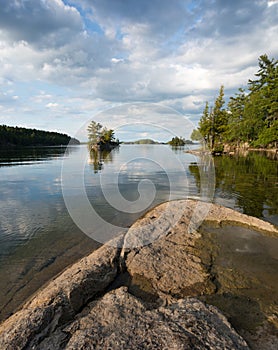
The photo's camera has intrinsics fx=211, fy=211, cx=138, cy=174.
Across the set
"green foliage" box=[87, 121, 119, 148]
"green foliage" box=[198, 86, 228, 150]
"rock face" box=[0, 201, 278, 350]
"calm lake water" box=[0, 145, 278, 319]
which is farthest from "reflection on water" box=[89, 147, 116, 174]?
"green foliage" box=[198, 86, 228, 150]

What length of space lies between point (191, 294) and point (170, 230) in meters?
2.85

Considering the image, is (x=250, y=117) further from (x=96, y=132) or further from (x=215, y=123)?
(x=96, y=132)

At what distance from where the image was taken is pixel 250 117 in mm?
57281

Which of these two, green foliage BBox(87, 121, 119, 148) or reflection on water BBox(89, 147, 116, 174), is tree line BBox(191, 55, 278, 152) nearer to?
reflection on water BBox(89, 147, 116, 174)

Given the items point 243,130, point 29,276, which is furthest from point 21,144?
point 29,276

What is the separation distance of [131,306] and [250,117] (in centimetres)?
6418

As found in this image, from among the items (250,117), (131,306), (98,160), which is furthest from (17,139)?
(131,306)

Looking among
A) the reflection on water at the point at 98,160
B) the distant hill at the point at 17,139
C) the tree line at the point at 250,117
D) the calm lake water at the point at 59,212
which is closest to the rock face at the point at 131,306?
the calm lake water at the point at 59,212

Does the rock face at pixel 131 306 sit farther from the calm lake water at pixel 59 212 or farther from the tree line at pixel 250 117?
the tree line at pixel 250 117

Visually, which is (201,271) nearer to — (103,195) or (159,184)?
(103,195)

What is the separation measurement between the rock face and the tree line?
154 feet

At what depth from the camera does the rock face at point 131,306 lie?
287 cm

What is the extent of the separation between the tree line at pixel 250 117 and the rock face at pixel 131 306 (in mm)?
46890

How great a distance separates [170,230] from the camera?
7.00 meters
